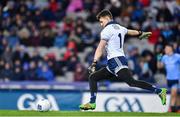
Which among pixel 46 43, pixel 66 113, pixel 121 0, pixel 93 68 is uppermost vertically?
pixel 121 0

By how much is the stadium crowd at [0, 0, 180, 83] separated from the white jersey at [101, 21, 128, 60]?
27.4 feet

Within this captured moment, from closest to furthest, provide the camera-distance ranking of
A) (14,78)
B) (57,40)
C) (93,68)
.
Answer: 1. (93,68)
2. (14,78)
3. (57,40)

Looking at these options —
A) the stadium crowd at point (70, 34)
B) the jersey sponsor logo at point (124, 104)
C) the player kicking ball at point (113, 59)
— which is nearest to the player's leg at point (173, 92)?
the jersey sponsor logo at point (124, 104)

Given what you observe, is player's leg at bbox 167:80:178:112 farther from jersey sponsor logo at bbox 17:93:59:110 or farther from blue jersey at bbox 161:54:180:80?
jersey sponsor logo at bbox 17:93:59:110

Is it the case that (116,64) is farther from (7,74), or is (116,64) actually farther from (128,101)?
(7,74)

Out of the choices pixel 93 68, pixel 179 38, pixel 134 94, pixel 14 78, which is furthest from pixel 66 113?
pixel 179 38

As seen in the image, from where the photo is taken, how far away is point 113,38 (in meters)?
15.7

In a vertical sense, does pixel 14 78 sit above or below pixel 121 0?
below

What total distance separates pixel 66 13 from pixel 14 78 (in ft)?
15.7

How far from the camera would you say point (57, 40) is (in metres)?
26.9

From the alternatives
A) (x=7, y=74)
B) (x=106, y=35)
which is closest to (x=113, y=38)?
(x=106, y=35)

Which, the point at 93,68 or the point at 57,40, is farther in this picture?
the point at 57,40

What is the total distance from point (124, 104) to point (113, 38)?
6448 mm

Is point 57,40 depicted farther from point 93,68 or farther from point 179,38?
point 93,68
